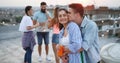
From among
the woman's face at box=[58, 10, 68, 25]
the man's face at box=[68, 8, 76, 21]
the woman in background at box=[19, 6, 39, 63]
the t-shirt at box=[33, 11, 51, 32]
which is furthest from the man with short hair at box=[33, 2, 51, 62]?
the man's face at box=[68, 8, 76, 21]

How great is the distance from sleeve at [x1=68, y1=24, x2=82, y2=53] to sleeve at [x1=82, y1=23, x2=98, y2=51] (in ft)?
0.17

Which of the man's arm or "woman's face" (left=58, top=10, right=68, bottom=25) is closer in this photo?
the man's arm

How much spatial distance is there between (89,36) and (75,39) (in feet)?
0.47

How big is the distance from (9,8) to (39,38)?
4.39 metres

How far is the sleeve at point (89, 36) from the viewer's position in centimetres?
271

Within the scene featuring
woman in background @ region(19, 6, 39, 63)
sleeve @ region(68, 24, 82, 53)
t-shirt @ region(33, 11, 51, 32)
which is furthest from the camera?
t-shirt @ region(33, 11, 51, 32)

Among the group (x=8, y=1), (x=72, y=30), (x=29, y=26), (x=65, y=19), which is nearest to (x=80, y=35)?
(x=72, y=30)

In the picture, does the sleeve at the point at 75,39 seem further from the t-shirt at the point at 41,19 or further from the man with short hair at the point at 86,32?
the t-shirt at the point at 41,19

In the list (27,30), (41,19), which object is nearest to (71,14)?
(27,30)

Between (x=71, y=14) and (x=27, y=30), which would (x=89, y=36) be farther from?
(x=27, y=30)

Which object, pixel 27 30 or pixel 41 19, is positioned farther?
pixel 41 19

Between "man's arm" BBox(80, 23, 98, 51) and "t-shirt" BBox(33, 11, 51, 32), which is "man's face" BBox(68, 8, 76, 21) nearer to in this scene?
"man's arm" BBox(80, 23, 98, 51)

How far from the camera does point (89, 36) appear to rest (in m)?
2.71

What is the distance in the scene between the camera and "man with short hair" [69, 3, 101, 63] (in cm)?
271
